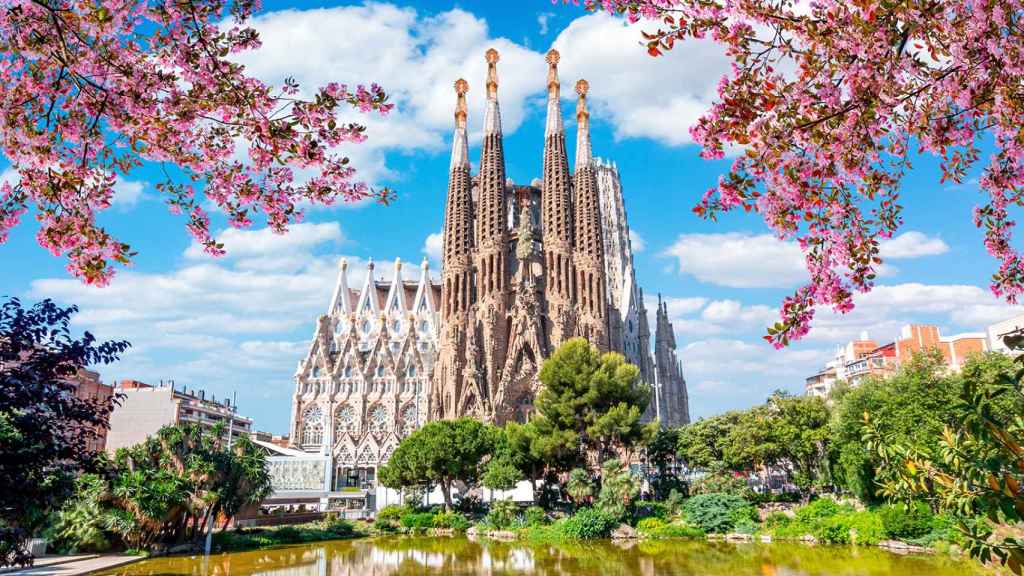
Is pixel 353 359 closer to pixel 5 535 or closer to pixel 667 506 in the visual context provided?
pixel 667 506

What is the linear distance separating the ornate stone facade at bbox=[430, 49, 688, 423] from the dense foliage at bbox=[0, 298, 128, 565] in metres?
38.7

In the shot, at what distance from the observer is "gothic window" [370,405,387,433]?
5260 cm

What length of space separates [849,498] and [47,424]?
29731mm

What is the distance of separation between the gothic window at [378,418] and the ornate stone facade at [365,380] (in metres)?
0.08

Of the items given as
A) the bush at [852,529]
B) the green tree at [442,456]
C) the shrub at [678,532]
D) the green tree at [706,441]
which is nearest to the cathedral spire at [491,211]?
the green tree at [442,456]

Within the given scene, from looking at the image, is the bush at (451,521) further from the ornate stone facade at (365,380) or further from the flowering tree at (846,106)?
the flowering tree at (846,106)

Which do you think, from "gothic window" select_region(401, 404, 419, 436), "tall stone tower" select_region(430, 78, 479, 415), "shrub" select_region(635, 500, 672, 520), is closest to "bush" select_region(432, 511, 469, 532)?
"shrub" select_region(635, 500, 672, 520)

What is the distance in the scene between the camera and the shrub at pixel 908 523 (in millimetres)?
19203

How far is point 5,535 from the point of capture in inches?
253

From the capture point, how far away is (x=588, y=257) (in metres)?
50.6

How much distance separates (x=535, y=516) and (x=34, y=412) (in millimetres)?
23305

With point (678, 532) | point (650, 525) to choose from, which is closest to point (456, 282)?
point (650, 525)

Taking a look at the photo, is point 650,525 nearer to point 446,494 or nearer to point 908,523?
point 908,523

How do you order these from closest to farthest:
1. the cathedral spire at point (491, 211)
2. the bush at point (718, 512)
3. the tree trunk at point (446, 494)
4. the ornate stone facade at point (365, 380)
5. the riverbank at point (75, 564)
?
the riverbank at point (75, 564), the bush at point (718, 512), the tree trunk at point (446, 494), the cathedral spire at point (491, 211), the ornate stone facade at point (365, 380)
